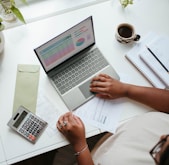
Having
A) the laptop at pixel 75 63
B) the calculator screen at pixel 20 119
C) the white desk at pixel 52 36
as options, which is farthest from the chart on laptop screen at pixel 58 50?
the calculator screen at pixel 20 119

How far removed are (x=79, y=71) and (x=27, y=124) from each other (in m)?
0.29

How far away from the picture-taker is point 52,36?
3.76ft

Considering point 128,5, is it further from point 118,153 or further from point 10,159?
point 10,159

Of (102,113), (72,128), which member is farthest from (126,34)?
(72,128)

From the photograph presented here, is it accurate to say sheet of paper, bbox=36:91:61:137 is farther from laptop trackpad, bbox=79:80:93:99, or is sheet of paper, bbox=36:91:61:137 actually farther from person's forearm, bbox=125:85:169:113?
person's forearm, bbox=125:85:169:113

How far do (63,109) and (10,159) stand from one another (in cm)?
26

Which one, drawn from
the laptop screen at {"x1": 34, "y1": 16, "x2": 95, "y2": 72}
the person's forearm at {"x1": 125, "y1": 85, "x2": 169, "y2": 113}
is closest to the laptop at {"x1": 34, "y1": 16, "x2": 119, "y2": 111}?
the laptop screen at {"x1": 34, "y1": 16, "x2": 95, "y2": 72}

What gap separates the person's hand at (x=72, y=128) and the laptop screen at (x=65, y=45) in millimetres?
203

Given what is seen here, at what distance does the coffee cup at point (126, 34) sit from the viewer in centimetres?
113

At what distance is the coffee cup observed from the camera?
3.69ft

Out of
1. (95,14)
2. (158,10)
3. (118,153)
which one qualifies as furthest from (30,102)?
(158,10)

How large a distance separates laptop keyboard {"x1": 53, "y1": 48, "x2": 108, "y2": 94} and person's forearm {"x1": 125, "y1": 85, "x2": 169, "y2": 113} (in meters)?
0.16

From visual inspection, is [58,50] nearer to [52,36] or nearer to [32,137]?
[52,36]

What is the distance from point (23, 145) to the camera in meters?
0.97
